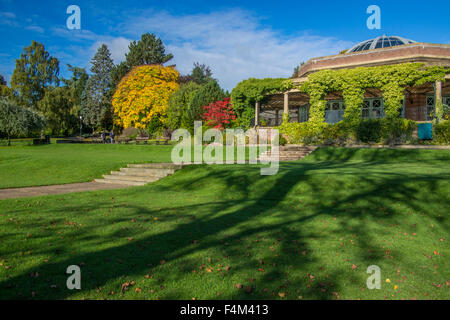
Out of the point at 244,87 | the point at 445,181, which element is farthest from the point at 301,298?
the point at 244,87

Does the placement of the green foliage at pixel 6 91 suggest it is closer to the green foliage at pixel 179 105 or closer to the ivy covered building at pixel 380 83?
the green foliage at pixel 179 105


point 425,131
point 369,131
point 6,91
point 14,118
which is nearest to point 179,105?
point 14,118

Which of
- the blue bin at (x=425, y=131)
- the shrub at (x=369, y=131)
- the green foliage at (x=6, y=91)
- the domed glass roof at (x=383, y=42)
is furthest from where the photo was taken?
the green foliage at (x=6, y=91)

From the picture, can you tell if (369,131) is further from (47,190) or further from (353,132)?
(47,190)

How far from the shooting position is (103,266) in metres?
3.77

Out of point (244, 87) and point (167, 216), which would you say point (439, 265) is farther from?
point (244, 87)

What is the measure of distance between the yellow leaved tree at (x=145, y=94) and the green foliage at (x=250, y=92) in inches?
520

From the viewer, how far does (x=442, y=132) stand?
18312 mm

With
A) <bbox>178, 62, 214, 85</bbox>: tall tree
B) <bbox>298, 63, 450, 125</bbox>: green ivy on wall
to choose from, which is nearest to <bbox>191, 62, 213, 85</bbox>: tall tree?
<bbox>178, 62, 214, 85</bbox>: tall tree

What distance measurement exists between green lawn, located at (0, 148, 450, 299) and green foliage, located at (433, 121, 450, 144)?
1204cm

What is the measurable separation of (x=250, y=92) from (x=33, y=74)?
4591 centimetres

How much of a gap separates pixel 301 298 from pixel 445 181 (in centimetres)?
693

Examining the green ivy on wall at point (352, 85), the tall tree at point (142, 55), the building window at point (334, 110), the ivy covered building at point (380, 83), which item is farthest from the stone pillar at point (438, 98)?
the tall tree at point (142, 55)

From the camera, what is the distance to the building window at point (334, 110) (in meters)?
25.4
